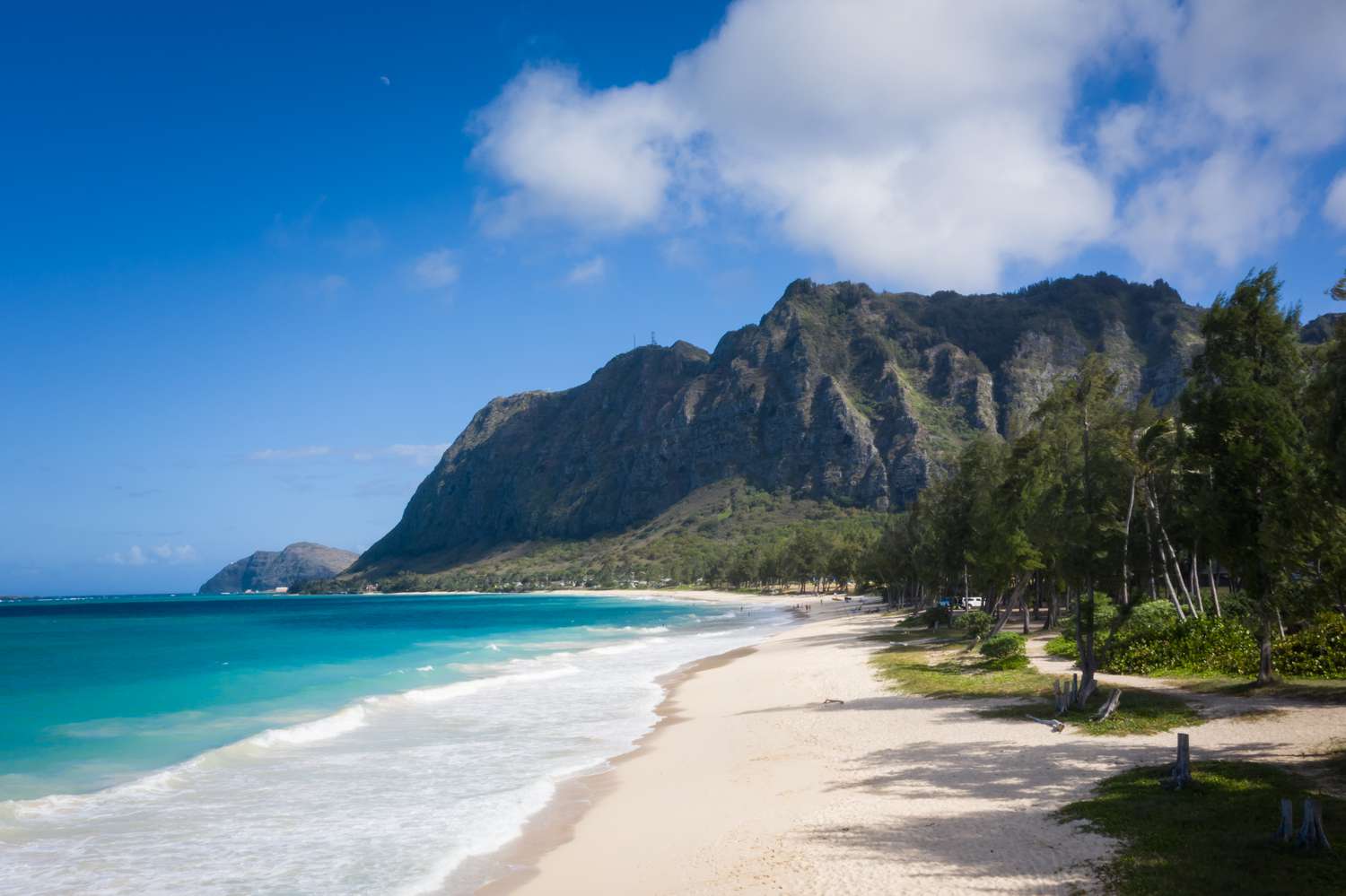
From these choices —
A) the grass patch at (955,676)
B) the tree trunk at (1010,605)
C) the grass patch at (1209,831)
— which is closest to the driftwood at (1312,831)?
the grass patch at (1209,831)

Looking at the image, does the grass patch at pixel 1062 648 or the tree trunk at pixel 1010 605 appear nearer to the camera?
the grass patch at pixel 1062 648

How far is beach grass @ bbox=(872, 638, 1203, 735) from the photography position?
16219 millimetres

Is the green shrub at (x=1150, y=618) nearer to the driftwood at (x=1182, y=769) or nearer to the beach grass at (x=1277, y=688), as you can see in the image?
the beach grass at (x=1277, y=688)

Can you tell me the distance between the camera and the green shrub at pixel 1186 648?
70.7 ft

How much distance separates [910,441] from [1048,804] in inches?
7245

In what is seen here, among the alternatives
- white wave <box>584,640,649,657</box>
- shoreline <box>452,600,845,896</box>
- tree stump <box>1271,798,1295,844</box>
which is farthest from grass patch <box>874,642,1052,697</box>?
white wave <box>584,640,649,657</box>

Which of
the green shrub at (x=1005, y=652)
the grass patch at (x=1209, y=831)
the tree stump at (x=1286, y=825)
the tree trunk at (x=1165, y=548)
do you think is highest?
the tree trunk at (x=1165, y=548)

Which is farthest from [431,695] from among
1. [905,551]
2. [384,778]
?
[905,551]

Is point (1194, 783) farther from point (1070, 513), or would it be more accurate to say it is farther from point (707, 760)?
point (707, 760)

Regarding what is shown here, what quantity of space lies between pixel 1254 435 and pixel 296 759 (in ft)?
79.1

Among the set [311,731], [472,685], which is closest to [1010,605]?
[472,685]

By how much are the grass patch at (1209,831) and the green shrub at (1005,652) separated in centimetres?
1412

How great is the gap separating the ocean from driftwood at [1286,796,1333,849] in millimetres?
10755

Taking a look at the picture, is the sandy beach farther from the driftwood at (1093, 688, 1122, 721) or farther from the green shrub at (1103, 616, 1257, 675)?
the green shrub at (1103, 616, 1257, 675)
